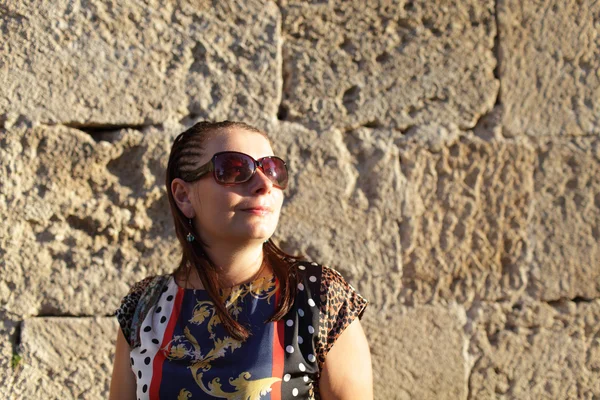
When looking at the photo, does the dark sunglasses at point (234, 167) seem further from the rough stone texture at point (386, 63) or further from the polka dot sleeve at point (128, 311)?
the rough stone texture at point (386, 63)

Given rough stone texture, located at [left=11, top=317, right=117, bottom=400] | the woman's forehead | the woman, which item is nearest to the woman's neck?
the woman

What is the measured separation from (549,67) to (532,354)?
3.95 feet

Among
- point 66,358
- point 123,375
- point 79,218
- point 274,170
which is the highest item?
point 274,170

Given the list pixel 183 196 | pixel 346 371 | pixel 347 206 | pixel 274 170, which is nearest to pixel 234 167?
pixel 274 170

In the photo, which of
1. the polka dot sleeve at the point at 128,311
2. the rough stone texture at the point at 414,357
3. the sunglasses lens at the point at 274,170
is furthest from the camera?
the rough stone texture at the point at 414,357

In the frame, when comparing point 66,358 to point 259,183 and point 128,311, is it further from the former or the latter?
point 259,183

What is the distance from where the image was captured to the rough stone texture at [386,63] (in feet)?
8.73

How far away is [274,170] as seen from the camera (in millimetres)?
1724

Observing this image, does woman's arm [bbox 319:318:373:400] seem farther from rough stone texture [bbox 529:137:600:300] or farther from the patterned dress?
rough stone texture [bbox 529:137:600:300]

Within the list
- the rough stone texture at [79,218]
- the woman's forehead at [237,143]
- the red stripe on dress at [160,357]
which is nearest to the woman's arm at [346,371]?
the red stripe on dress at [160,357]

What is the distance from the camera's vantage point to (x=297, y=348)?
165 centimetres

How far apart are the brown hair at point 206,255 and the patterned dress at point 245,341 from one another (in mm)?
23

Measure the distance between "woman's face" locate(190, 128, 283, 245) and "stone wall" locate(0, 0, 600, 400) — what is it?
0.87 meters

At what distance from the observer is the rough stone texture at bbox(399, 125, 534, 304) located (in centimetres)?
268
